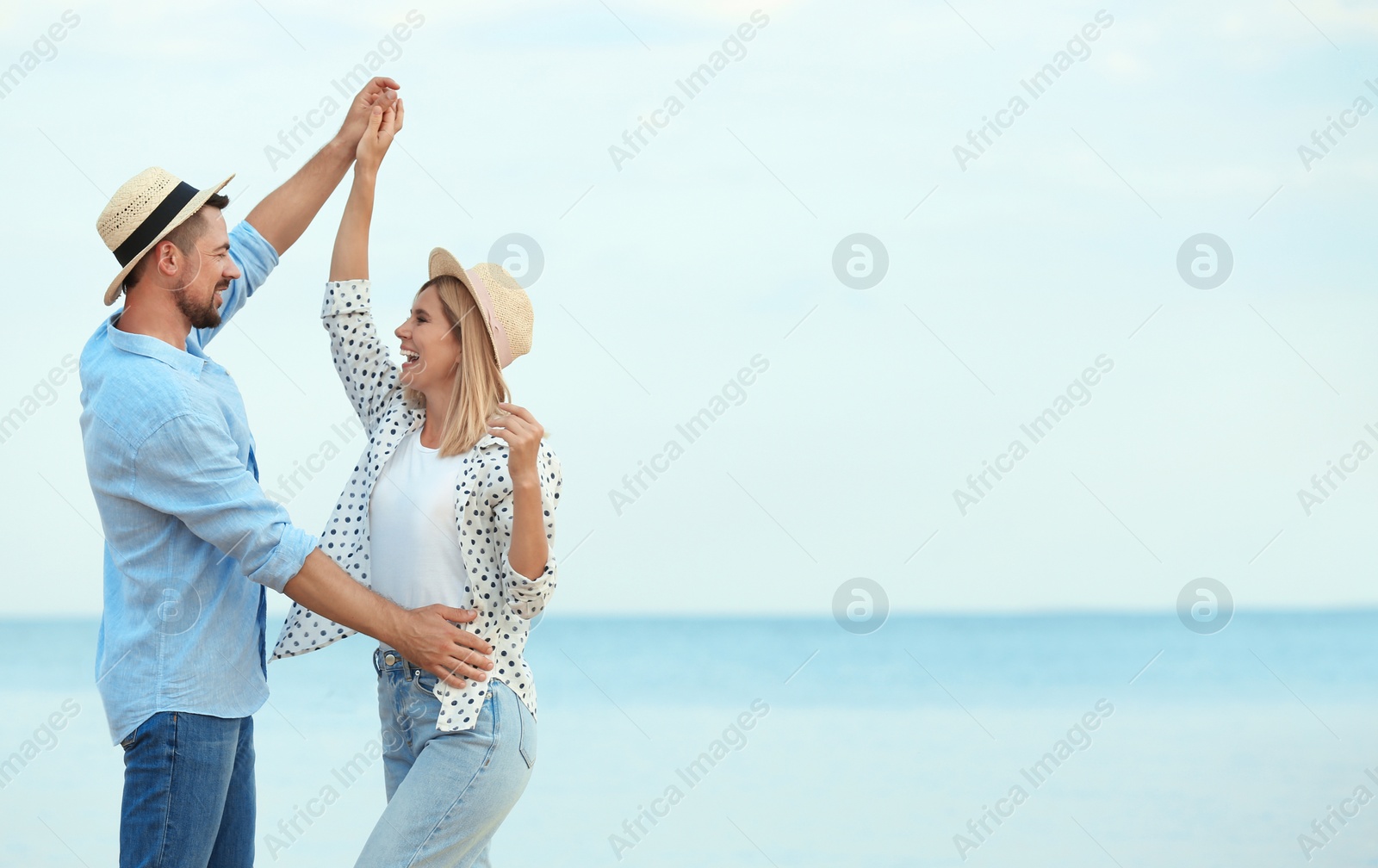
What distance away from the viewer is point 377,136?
102 inches

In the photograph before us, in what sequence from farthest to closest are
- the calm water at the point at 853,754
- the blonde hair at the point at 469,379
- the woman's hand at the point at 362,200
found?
the calm water at the point at 853,754, the woman's hand at the point at 362,200, the blonde hair at the point at 469,379

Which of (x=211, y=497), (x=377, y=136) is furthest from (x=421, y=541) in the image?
(x=377, y=136)

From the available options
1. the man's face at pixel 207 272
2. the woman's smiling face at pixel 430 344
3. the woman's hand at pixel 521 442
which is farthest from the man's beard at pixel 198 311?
the woman's hand at pixel 521 442

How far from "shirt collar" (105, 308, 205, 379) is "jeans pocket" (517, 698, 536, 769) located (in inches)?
32.6

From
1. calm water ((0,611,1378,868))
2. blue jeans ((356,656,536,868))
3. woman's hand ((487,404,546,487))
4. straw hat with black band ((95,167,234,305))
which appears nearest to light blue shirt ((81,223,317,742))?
straw hat with black band ((95,167,234,305))

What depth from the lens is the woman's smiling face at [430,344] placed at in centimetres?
232

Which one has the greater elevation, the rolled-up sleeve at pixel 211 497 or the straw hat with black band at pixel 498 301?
the straw hat with black band at pixel 498 301

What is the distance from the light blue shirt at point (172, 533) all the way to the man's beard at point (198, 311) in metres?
0.07

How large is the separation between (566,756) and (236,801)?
17.3ft

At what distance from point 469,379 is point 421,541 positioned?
0.31 m

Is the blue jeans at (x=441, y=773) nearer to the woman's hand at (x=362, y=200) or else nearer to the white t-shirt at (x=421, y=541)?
the white t-shirt at (x=421, y=541)

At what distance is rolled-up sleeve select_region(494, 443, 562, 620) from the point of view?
2135 mm

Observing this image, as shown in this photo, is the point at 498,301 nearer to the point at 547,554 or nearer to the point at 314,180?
the point at 547,554

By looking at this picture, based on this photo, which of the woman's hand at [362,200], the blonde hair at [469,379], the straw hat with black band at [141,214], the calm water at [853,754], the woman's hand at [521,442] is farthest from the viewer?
the calm water at [853,754]
